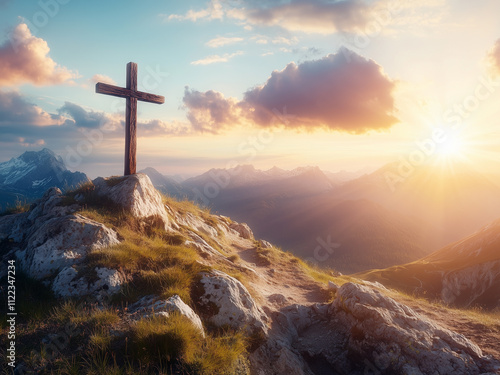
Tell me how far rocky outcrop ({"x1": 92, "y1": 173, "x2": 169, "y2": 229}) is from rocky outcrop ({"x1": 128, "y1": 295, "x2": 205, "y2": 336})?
21.6 feet

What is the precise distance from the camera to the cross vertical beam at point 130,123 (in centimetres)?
1580

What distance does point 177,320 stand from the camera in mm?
6766

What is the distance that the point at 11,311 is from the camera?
7.70 metres

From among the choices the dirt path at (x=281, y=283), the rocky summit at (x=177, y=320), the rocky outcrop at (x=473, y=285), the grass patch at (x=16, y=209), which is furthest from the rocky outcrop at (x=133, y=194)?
the rocky outcrop at (x=473, y=285)

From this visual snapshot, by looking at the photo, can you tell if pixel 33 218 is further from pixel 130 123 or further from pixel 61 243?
pixel 130 123

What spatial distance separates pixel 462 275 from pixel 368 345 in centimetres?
7123

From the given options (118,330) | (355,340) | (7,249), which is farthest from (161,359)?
(7,249)

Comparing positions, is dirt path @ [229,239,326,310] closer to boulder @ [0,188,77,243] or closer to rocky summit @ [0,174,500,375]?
rocky summit @ [0,174,500,375]

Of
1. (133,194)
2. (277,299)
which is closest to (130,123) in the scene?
(133,194)

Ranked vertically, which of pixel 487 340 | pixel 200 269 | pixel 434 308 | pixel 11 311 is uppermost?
pixel 200 269

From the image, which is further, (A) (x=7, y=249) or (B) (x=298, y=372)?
(A) (x=7, y=249)

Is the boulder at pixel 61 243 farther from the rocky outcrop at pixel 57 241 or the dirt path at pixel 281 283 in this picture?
the dirt path at pixel 281 283

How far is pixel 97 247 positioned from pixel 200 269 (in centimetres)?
417

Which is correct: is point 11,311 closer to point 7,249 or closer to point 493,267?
point 7,249
